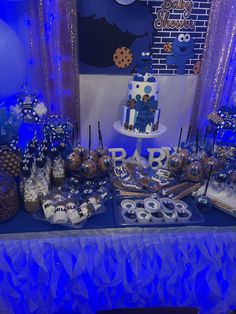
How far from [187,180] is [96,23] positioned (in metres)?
1.14

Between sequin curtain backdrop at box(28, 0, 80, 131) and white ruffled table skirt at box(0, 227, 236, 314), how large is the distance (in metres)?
0.92

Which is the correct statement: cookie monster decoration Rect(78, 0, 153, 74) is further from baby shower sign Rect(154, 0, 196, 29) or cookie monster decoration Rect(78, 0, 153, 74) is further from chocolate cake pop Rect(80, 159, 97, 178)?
chocolate cake pop Rect(80, 159, 97, 178)

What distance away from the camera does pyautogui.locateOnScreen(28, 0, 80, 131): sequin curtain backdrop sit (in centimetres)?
167

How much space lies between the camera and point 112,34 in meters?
1.90

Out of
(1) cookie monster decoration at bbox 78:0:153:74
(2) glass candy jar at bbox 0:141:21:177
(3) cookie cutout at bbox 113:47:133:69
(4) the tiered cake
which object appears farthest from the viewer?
(3) cookie cutout at bbox 113:47:133:69

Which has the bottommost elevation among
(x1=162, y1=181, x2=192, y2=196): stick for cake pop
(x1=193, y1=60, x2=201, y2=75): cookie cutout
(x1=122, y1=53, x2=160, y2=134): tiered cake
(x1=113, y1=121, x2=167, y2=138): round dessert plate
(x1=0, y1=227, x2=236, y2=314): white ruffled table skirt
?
(x1=0, y1=227, x2=236, y2=314): white ruffled table skirt

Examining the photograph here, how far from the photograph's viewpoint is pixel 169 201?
1.50 m

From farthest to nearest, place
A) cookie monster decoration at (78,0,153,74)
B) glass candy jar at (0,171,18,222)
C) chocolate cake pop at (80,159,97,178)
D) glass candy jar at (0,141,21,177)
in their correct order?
cookie monster decoration at (78,0,153,74)
chocolate cake pop at (80,159,97,178)
glass candy jar at (0,141,21,177)
glass candy jar at (0,171,18,222)

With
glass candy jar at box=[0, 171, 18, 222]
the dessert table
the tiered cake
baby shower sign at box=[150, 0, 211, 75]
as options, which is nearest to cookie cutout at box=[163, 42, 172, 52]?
baby shower sign at box=[150, 0, 211, 75]

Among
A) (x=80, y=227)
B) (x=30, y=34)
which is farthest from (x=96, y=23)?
(x=80, y=227)

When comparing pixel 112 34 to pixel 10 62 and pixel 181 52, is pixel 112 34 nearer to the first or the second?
pixel 181 52

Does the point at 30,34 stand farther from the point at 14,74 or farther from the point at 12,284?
the point at 12,284

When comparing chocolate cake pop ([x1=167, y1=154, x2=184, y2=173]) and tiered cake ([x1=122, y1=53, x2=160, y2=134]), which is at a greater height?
tiered cake ([x1=122, y1=53, x2=160, y2=134])

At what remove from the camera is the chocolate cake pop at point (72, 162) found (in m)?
1.58
